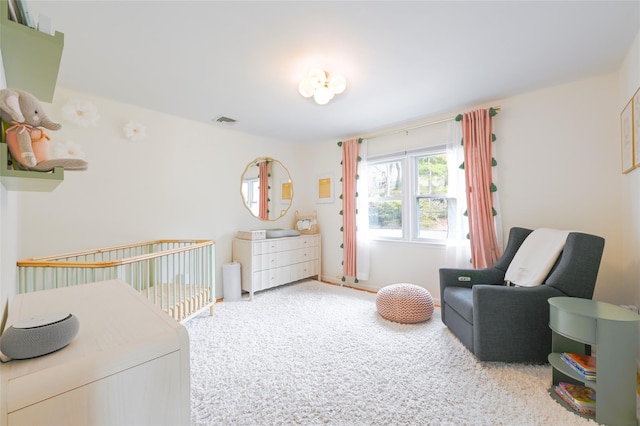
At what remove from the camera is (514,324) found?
189 cm

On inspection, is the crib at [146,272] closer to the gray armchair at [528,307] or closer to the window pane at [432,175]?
the gray armchair at [528,307]

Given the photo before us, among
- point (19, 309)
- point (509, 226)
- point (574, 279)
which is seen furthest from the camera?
point (509, 226)

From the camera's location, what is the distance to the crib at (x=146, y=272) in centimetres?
191

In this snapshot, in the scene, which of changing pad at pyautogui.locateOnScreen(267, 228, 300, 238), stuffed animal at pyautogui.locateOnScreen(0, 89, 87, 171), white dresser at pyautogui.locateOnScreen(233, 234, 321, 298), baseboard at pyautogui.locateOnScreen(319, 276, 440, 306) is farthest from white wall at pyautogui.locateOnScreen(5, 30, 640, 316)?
stuffed animal at pyautogui.locateOnScreen(0, 89, 87, 171)

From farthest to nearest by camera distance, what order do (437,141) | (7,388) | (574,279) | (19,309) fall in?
1. (437,141)
2. (574,279)
3. (19,309)
4. (7,388)

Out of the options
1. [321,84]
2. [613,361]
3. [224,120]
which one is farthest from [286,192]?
[613,361]

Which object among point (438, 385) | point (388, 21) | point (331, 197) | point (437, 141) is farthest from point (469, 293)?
point (331, 197)

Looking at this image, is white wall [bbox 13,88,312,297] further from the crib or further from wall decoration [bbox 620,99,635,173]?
wall decoration [bbox 620,99,635,173]

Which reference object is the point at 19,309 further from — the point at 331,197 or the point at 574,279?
the point at 331,197

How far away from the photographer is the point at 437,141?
3.27 meters

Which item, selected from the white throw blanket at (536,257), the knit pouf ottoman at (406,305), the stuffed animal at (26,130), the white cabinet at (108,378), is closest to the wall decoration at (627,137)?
the white throw blanket at (536,257)

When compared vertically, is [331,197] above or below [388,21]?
below

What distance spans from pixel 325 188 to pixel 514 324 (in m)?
3.09

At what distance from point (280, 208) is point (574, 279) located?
11.7 feet
